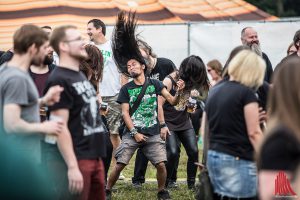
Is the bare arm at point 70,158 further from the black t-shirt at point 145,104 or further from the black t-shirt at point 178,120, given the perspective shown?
the black t-shirt at point 178,120

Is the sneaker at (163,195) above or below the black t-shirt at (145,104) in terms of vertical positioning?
below

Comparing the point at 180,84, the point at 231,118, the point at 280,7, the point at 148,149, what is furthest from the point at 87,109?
the point at 280,7

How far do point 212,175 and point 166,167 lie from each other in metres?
4.15

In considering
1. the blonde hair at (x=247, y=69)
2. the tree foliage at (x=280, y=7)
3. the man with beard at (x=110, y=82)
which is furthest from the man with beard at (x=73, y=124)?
the tree foliage at (x=280, y=7)

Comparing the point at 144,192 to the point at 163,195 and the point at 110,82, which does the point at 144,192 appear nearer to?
the point at 163,195

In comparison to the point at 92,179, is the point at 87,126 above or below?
above

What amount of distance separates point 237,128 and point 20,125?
1.82m

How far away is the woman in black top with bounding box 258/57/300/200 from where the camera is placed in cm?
455

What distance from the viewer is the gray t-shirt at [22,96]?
6.64 metres

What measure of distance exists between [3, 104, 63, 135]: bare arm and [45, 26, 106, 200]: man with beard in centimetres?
26

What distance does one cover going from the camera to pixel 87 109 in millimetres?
7031

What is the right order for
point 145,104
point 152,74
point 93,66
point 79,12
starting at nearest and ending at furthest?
point 93,66 → point 145,104 → point 152,74 → point 79,12

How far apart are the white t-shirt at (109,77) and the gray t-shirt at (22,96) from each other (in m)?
5.18

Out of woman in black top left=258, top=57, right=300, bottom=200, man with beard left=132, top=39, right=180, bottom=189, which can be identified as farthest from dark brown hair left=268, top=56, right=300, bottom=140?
man with beard left=132, top=39, right=180, bottom=189
